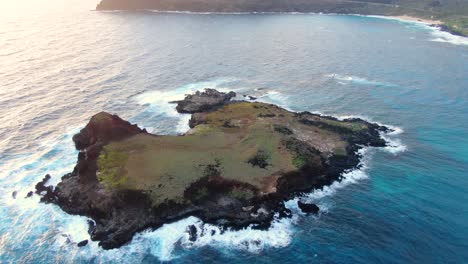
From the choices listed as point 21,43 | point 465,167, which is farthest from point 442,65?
point 21,43

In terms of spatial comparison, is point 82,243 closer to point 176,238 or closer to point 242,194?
point 176,238

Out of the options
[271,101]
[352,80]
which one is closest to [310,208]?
[271,101]

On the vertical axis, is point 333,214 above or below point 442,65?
below

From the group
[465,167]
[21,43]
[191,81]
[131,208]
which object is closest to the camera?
[131,208]

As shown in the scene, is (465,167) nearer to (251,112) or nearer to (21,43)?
(251,112)

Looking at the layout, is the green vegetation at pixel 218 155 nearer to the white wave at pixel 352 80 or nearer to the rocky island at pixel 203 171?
the rocky island at pixel 203 171

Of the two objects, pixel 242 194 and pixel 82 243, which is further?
pixel 242 194
